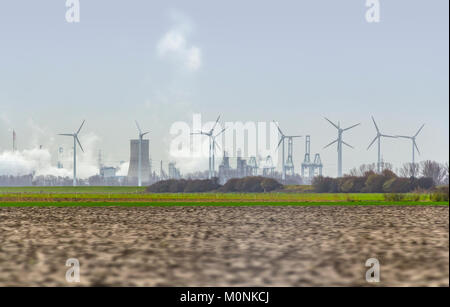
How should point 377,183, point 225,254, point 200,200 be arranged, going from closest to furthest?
point 225,254 → point 200,200 → point 377,183

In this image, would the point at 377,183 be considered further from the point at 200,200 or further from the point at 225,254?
the point at 225,254

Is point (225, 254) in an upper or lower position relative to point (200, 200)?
upper

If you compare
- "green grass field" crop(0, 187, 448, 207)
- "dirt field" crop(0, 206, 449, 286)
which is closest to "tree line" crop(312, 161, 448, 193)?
"green grass field" crop(0, 187, 448, 207)

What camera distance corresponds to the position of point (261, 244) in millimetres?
29344

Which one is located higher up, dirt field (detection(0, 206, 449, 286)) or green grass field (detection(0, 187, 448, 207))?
dirt field (detection(0, 206, 449, 286))

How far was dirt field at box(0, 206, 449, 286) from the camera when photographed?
19484mm

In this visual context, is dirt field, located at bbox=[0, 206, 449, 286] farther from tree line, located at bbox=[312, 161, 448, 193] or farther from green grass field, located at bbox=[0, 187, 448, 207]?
tree line, located at bbox=[312, 161, 448, 193]

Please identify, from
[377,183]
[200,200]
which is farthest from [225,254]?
[377,183]

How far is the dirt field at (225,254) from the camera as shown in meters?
19.5

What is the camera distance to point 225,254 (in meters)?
25.4

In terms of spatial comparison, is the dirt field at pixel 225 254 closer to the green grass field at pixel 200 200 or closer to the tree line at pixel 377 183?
the green grass field at pixel 200 200

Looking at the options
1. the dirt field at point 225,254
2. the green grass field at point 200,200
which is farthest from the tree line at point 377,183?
the dirt field at point 225,254
